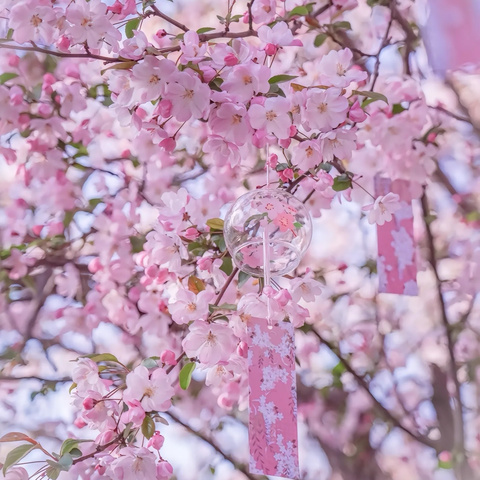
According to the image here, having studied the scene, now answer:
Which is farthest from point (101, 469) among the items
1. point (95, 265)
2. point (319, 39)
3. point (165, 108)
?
point (319, 39)

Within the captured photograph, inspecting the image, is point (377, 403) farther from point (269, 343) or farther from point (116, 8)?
point (116, 8)

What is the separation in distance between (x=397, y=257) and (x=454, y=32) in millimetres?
600

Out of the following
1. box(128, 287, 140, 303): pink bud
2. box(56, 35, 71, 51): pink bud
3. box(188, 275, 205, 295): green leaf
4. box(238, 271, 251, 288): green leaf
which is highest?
box(56, 35, 71, 51): pink bud

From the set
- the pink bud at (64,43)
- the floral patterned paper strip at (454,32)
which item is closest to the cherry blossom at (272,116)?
the pink bud at (64,43)

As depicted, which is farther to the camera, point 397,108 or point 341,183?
point 397,108

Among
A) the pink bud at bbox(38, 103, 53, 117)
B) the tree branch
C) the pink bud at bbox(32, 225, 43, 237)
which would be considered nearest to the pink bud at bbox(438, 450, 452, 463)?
the tree branch

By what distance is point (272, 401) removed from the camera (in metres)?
1.00

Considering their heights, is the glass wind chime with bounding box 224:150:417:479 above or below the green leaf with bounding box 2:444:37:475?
above

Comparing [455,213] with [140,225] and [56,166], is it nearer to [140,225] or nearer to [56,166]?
[140,225]

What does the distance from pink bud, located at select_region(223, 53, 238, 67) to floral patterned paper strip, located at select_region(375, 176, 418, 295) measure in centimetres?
51

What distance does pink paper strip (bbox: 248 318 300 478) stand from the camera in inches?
38.9

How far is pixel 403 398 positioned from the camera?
1.75 metres

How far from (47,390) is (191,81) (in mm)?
895

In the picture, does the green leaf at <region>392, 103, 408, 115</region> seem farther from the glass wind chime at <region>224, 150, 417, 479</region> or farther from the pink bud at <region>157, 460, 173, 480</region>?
the pink bud at <region>157, 460, 173, 480</region>
